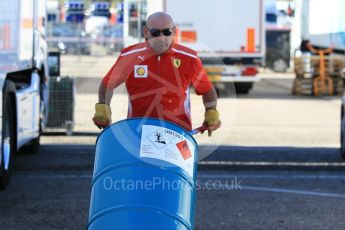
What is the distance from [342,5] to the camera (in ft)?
87.9

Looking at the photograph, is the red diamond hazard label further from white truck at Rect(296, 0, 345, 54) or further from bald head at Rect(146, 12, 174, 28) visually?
white truck at Rect(296, 0, 345, 54)

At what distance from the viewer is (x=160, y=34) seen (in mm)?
6680

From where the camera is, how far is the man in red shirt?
6.76 meters

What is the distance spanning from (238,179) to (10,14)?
3187mm

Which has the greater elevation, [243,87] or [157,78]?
[157,78]

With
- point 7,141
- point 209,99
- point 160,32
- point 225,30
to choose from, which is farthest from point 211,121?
point 225,30

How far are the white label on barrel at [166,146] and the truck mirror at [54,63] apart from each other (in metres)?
10.0

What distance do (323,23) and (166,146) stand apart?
24315 millimetres

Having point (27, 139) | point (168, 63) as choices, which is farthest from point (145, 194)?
point (27, 139)

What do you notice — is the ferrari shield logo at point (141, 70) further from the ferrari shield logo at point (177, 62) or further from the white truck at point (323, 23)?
the white truck at point (323, 23)

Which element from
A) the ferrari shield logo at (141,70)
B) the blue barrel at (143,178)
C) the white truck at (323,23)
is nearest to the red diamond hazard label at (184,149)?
the blue barrel at (143,178)

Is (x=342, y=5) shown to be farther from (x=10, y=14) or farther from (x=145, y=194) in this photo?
(x=145, y=194)

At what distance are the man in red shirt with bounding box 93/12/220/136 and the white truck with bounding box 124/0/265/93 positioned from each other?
19.0m

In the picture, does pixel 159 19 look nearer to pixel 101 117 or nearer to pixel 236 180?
pixel 101 117
